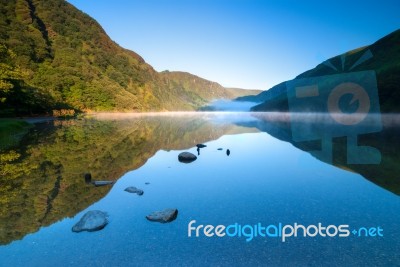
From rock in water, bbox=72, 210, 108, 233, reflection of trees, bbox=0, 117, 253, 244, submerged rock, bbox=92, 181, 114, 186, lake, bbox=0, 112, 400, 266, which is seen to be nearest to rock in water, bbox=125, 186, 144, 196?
lake, bbox=0, 112, 400, 266

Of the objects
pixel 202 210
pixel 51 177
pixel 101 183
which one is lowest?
pixel 202 210

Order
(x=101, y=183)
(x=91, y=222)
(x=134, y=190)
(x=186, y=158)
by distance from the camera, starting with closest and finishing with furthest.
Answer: (x=91, y=222), (x=134, y=190), (x=101, y=183), (x=186, y=158)

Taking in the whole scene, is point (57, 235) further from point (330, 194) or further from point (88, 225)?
point (330, 194)

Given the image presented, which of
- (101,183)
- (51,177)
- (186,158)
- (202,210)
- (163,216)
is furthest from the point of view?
(186,158)

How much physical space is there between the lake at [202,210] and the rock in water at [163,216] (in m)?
0.27

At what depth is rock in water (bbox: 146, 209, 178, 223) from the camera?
11860 millimetres

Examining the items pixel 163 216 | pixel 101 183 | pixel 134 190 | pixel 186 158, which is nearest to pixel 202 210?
pixel 163 216

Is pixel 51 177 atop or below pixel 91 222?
atop

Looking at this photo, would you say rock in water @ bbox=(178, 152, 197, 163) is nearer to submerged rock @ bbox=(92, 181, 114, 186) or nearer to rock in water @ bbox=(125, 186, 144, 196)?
submerged rock @ bbox=(92, 181, 114, 186)

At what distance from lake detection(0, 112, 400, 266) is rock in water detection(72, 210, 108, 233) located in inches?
14.3

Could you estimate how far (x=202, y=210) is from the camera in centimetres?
1322

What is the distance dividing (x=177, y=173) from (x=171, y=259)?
1237 centimetres

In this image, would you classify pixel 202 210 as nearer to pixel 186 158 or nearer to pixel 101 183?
pixel 101 183

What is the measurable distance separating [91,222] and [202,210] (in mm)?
5182
